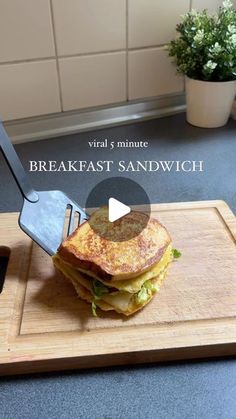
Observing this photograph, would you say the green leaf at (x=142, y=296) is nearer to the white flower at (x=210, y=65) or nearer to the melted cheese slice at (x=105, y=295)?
the melted cheese slice at (x=105, y=295)

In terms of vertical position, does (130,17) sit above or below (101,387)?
above

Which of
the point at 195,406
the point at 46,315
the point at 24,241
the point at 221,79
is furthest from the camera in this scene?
the point at 221,79

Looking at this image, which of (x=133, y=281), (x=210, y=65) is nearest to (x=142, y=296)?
(x=133, y=281)

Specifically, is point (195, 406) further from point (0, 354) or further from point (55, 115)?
point (55, 115)

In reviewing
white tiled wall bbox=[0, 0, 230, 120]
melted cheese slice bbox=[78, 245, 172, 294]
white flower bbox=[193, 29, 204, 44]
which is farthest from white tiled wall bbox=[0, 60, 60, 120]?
melted cheese slice bbox=[78, 245, 172, 294]

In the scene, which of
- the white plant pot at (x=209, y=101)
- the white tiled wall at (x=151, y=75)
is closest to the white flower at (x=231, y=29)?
the white plant pot at (x=209, y=101)

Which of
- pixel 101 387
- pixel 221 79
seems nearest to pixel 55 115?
pixel 221 79

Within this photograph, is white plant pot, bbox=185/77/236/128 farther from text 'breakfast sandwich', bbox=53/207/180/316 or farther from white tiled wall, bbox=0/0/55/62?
text 'breakfast sandwich', bbox=53/207/180/316
